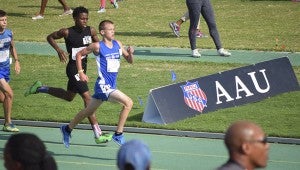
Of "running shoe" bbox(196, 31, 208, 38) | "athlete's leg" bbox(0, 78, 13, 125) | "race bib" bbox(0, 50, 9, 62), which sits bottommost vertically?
"running shoe" bbox(196, 31, 208, 38)

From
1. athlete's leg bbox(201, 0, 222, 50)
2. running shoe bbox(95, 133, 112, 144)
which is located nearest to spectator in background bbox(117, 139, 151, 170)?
running shoe bbox(95, 133, 112, 144)

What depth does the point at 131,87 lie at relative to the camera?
18.4 meters

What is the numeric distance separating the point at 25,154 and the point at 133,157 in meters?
0.83

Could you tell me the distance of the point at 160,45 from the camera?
2377 centimetres

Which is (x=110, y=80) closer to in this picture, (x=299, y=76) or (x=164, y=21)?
(x=299, y=76)

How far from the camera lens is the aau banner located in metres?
15.0

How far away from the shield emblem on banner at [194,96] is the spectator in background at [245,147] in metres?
8.91

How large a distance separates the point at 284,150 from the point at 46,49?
11248 mm

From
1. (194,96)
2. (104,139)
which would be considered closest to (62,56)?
(104,139)

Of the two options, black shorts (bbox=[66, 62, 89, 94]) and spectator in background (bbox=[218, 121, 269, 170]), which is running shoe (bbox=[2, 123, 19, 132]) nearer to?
black shorts (bbox=[66, 62, 89, 94])

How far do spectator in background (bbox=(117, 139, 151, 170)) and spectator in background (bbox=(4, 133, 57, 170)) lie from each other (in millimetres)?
685

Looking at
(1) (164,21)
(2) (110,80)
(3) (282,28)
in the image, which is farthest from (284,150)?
(1) (164,21)

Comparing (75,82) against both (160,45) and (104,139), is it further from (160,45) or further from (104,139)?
(160,45)

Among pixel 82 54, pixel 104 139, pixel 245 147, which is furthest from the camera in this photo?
pixel 104 139
